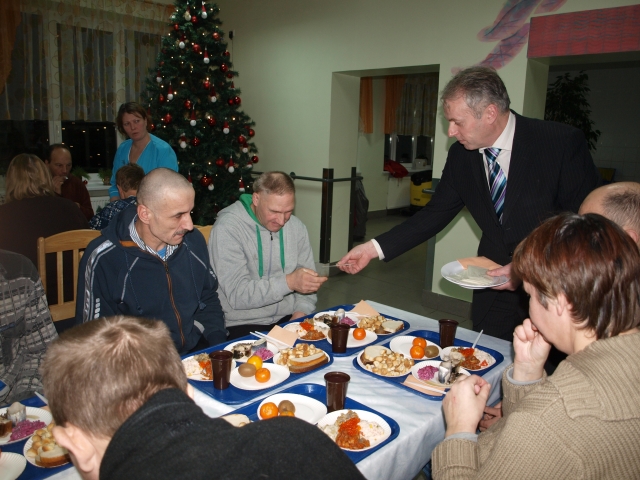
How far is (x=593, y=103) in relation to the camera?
8.28 meters

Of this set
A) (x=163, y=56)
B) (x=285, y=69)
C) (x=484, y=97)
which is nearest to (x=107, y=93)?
(x=163, y=56)

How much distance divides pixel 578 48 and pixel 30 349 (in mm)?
3854

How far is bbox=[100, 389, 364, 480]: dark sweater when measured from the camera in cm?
61


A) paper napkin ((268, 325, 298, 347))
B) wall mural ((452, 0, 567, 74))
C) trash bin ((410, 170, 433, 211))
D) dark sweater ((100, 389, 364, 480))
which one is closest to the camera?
dark sweater ((100, 389, 364, 480))

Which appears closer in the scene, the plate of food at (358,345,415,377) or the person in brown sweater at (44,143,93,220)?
the plate of food at (358,345,415,377)

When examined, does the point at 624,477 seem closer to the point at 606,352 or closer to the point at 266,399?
the point at 606,352

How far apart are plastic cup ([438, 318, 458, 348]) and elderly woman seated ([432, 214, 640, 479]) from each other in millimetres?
641

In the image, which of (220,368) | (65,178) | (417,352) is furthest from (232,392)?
(65,178)

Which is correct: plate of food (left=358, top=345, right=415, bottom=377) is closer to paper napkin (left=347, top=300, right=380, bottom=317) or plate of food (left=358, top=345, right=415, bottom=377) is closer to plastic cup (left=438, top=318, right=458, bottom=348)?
plastic cup (left=438, top=318, right=458, bottom=348)

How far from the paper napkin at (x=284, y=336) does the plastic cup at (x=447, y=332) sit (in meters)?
0.57

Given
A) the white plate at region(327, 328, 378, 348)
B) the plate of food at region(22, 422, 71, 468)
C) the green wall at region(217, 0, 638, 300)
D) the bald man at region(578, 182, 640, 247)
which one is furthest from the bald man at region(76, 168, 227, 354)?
the green wall at region(217, 0, 638, 300)

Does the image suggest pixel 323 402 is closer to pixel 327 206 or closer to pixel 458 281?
pixel 458 281

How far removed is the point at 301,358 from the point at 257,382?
19 centimetres

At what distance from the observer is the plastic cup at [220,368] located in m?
1.51
